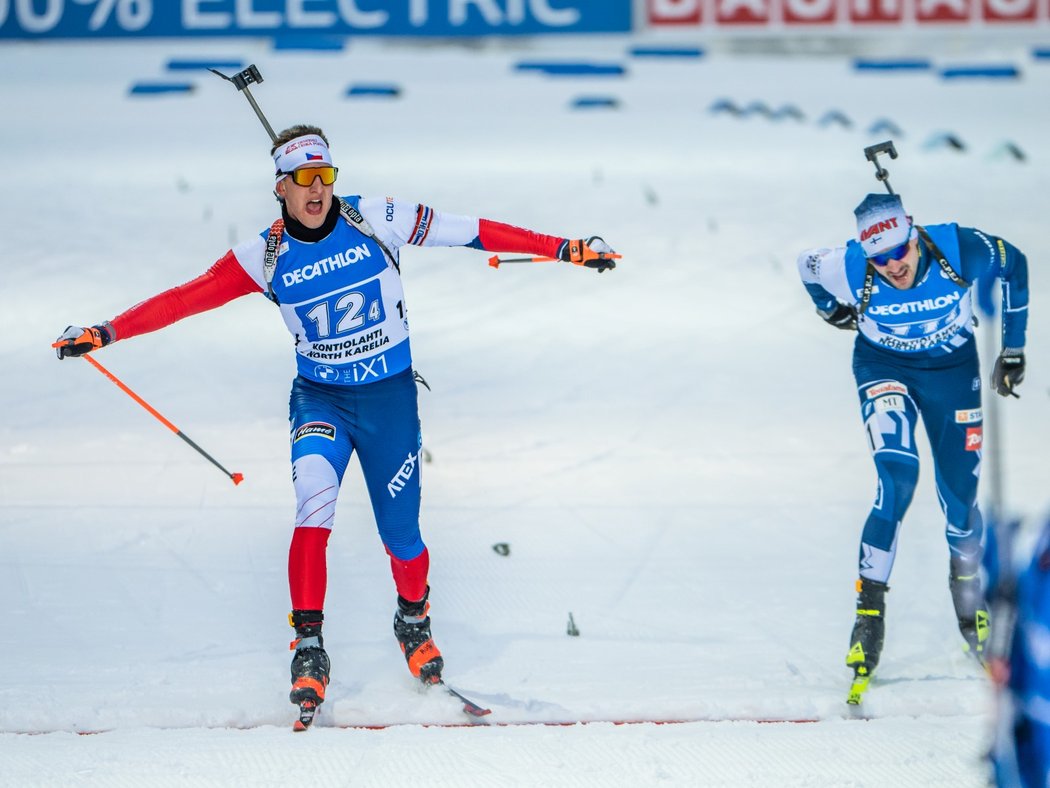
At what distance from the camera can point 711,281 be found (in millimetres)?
10898

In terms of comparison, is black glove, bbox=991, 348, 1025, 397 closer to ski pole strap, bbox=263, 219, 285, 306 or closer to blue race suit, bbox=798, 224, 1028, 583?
blue race suit, bbox=798, 224, 1028, 583

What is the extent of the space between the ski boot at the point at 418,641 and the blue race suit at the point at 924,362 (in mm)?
1721

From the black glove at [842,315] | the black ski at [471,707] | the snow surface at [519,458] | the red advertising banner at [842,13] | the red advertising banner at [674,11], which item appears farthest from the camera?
the red advertising banner at [674,11]

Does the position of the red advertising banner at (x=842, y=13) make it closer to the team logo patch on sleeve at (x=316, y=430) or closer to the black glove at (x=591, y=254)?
the black glove at (x=591, y=254)

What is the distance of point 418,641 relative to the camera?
5383 mm

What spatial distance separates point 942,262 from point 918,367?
431 mm

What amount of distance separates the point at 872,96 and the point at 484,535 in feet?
34.1

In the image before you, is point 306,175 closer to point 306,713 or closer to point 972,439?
point 306,713

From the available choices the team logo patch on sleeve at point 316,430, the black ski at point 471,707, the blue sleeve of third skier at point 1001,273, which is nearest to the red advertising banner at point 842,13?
the blue sleeve of third skier at point 1001,273

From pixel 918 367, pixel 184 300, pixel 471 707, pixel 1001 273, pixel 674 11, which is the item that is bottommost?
pixel 471 707

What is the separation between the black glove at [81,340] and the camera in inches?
196

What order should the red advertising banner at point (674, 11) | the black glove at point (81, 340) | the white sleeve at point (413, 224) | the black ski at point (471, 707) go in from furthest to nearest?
the red advertising banner at point (674, 11) < the white sleeve at point (413, 224) < the black ski at point (471, 707) < the black glove at point (81, 340)

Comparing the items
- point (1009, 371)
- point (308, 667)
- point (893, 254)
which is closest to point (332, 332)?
point (308, 667)

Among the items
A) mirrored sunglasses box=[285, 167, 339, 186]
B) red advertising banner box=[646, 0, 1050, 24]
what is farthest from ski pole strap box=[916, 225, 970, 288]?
red advertising banner box=[646, 0, 1050, 24]
